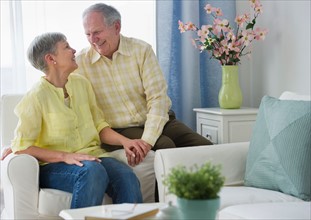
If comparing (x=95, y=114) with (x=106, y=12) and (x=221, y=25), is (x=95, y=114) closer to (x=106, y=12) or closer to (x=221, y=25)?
(x=106, y=12)

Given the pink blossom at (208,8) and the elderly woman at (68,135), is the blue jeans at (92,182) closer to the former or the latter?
the elderly woman at (68,135)

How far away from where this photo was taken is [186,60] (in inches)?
152

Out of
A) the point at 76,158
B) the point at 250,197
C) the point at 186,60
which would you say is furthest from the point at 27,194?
the point at 186,60

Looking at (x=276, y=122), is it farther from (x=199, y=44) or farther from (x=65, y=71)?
(x=199, y=44)

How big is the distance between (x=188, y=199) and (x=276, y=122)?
102 cm

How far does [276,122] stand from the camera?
2514 millimetres

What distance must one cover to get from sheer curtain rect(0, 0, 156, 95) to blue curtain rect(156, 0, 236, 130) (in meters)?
0.38

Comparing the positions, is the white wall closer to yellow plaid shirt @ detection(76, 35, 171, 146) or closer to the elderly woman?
yellow plaid shirt @ detection(76, 35, 171, 146)

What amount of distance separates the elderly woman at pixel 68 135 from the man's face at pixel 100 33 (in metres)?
0.22

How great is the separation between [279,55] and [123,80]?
116 cm

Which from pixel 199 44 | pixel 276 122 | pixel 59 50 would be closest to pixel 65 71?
pixel 59 50

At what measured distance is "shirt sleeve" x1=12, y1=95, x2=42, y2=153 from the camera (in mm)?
2650

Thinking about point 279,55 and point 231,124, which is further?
point 279,55

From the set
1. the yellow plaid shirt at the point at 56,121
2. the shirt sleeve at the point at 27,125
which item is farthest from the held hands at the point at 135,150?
the shirt sleeve at the point at 27,125
